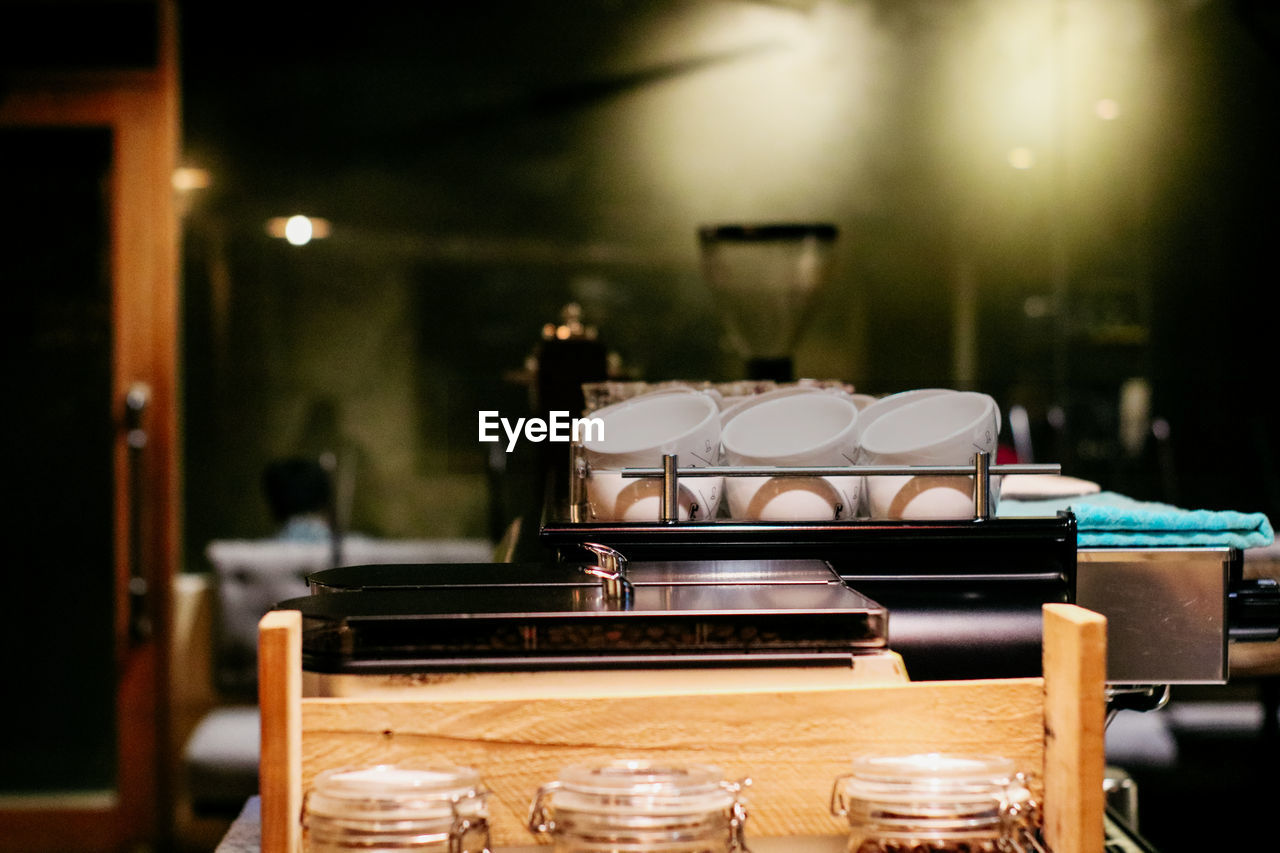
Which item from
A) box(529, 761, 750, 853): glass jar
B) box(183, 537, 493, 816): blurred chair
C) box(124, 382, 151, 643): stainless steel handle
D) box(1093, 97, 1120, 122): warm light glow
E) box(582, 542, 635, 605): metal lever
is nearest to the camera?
box(529, 761, 750, 853): glass jar

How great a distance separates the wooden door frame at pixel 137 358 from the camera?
3121 millimetres

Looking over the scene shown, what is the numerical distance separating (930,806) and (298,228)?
277 cm

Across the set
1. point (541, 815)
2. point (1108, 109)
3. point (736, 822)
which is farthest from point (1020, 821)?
point (1108, 109)

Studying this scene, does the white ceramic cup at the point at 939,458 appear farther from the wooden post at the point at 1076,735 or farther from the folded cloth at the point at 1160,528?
the wooden post at the point at 1076,735

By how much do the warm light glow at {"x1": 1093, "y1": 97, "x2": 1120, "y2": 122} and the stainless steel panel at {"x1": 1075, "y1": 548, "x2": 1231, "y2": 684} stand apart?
8.27ft

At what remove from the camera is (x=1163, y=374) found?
3.28m

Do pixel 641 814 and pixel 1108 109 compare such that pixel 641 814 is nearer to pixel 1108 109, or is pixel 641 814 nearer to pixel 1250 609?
pixel 1250 609

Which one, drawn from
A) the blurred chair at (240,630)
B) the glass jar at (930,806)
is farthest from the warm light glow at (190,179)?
the glass jar at (930,806)

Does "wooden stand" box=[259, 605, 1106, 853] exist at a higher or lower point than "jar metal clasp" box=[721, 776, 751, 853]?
higher

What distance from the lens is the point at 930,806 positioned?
27.6 inches

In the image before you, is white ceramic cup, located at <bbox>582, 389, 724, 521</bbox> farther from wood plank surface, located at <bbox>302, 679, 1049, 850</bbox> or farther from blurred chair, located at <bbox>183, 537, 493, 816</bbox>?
blurred chair, located at <bbox>183, 537, 493, 816</bbox>

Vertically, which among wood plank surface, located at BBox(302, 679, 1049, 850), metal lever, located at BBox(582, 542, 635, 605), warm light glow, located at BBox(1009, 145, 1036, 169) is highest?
warm light glow, located at BBox(1009, 145, 1036, 169)

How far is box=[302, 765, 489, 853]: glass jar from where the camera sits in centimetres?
68

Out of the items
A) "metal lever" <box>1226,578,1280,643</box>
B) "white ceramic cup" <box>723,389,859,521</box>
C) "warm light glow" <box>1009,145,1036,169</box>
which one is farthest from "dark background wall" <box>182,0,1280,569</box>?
"metal lever" <box>1226,578,1280,643</box>
